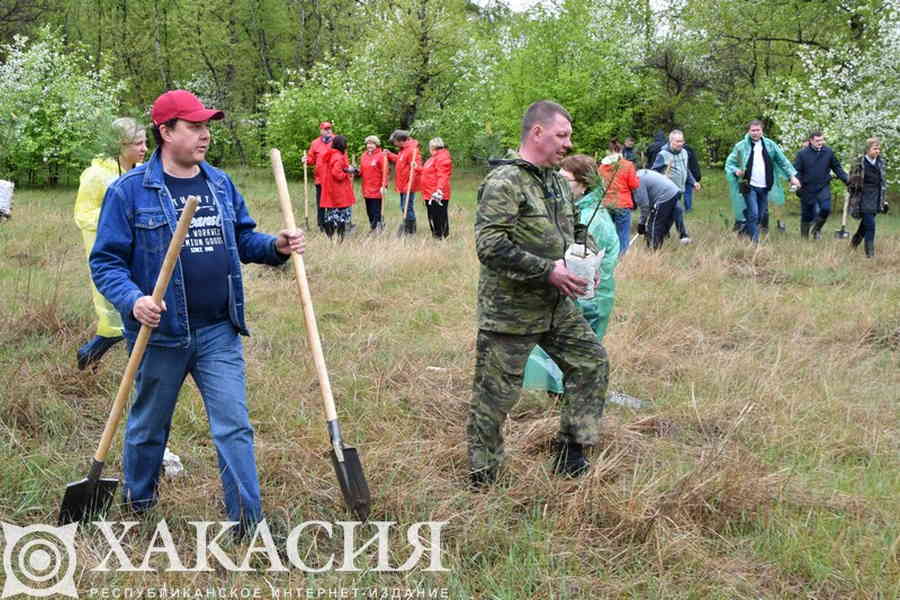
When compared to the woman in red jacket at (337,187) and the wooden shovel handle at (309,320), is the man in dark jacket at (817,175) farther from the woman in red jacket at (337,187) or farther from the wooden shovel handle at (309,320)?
the wooden shovel handle at (309,320)

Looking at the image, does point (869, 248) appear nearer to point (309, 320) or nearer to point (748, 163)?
point (748, 163)

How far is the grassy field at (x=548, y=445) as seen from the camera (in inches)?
124

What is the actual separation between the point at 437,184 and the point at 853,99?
30.7 feet

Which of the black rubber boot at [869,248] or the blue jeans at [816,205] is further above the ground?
the blue jeans at [816,205]

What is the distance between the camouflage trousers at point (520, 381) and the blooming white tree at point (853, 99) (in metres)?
13.5

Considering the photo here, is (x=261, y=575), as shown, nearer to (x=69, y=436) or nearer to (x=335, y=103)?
(x=69, y=436)

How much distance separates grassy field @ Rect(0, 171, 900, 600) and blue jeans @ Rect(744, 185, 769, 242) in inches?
123

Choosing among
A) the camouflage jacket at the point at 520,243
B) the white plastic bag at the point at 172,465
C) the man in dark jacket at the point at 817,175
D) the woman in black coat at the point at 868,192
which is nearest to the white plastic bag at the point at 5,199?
the white plastic bag at the point at 172,465

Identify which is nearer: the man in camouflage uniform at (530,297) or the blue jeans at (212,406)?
the blue jeans at (212,406)

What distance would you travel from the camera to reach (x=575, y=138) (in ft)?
71.2

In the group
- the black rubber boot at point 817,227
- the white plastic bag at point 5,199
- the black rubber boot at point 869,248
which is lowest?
the black rubber boot at point 869,248

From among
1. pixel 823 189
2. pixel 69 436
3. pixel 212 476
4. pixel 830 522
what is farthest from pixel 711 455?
pixel 823 189

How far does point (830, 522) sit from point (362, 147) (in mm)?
22223

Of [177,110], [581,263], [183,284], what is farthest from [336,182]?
[183,284]
